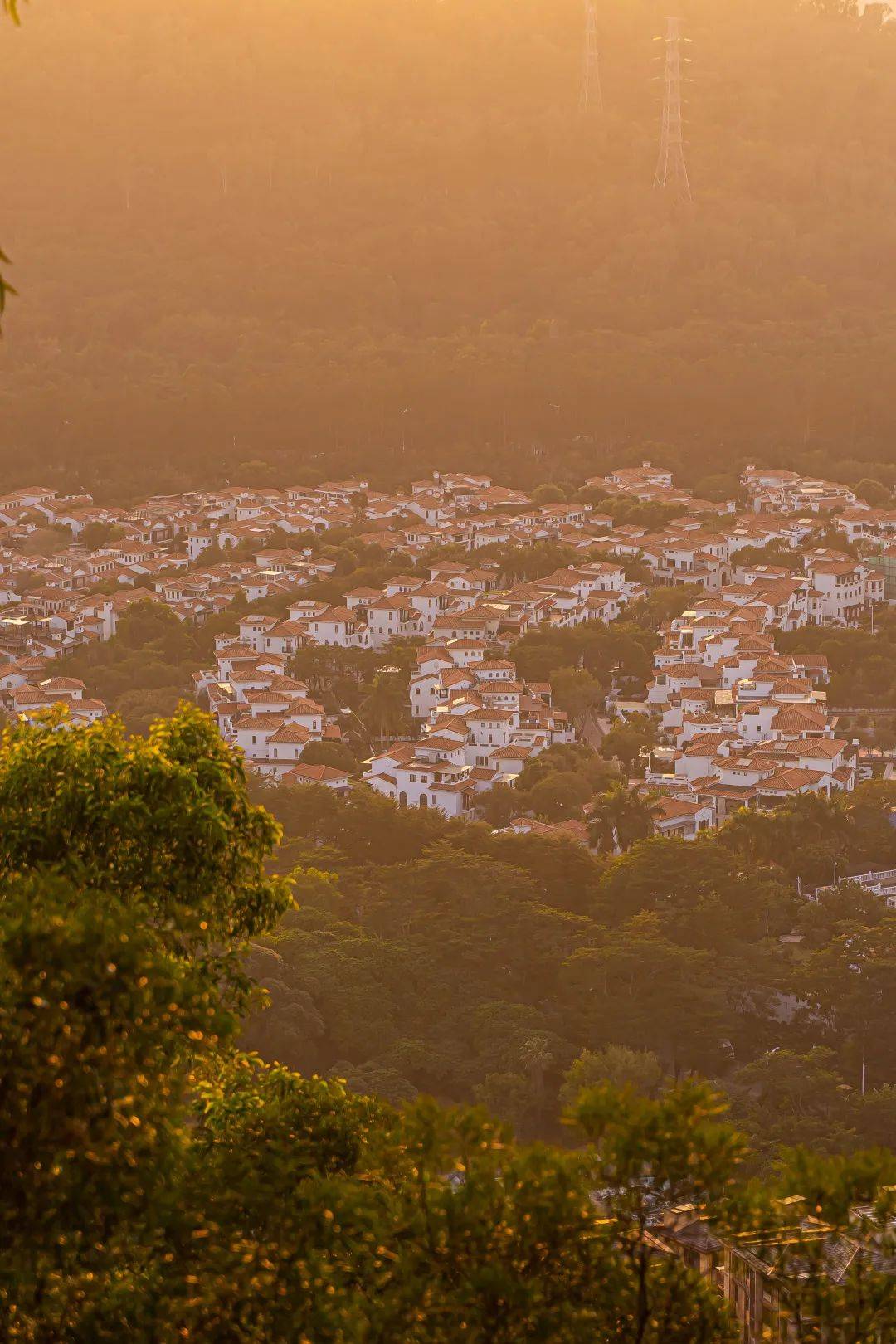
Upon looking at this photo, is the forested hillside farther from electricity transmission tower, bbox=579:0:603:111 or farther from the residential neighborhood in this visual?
the residential neighborhood

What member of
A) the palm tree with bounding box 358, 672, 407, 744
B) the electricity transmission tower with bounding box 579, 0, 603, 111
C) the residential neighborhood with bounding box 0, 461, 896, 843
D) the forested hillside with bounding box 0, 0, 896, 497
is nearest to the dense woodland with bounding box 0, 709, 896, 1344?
the residential neighborhood with bounding box 0, 461, 896, 843

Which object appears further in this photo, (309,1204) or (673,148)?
(673,148)

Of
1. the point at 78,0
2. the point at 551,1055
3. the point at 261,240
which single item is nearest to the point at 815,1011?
the point at 551,1055

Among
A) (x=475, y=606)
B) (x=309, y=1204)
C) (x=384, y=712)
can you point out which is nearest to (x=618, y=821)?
(x=384, y=712)

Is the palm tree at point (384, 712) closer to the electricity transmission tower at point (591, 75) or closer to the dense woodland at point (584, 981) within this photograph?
the dense woodland at point (584, 981)

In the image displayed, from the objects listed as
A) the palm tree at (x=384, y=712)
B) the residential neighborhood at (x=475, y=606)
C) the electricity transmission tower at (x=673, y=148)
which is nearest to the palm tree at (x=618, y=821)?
the residential neighborhood at (x=475, y=606)

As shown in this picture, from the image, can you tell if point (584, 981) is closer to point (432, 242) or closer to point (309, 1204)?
point (309, 1204)
